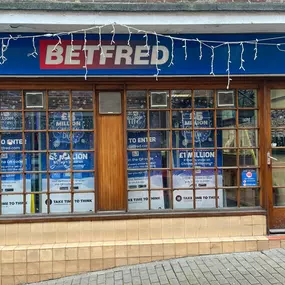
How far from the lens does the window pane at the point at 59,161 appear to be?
5.73 metres

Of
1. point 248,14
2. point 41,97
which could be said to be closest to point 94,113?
→ point 41,97

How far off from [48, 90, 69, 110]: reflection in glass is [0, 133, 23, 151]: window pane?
0.69 metres

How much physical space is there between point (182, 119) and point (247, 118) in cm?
107

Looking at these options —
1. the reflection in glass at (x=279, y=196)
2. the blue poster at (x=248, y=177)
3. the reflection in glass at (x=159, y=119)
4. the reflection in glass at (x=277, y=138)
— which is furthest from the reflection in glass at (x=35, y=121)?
the reflection in glass at (x=279, y=196)

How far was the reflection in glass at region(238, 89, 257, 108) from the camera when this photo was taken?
5.93 m

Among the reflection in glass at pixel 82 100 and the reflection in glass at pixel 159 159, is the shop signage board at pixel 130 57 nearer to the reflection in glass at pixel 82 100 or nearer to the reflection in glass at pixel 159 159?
the reflection in glass at pixel 82 100

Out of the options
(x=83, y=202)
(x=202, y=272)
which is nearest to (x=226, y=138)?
(x=202, y=272)

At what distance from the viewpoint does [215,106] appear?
19.4 feet

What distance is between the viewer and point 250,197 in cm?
595

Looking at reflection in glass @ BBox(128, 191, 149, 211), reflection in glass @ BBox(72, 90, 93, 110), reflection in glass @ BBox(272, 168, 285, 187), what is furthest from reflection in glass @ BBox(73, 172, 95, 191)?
reflection in glass @ BBox(272, 168, 285, 187)

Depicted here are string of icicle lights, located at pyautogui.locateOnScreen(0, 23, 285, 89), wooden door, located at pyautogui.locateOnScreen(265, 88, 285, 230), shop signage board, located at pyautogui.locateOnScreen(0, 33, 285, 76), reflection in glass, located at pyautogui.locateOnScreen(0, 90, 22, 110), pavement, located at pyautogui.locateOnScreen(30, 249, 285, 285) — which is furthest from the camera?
wooden door, located at pyautogui.locateOnScreen(265, 88, 285, 230)

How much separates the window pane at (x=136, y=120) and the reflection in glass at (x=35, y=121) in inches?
52.2

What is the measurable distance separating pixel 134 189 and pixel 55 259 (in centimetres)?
156

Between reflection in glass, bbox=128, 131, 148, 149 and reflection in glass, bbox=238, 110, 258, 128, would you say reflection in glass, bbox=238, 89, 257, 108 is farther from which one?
reflection in glass, bbox=128, 131, 148, 149
